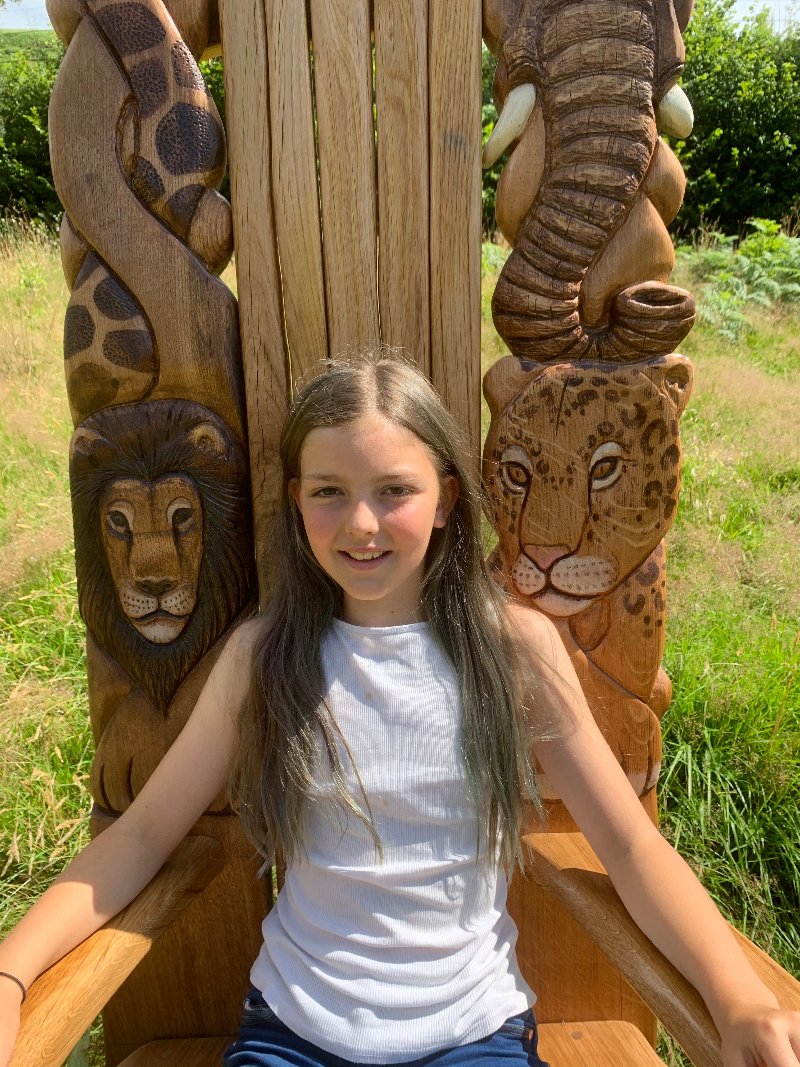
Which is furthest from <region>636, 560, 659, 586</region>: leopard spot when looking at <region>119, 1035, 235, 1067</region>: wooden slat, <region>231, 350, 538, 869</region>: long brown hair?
<region>119, 1035, 235, 1067</region>: wooden slat

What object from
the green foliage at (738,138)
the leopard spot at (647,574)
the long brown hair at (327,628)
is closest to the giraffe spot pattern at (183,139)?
the long brown hair at (327,628)

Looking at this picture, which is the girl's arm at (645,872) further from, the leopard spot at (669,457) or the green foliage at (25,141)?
the green foliage at (25,141)

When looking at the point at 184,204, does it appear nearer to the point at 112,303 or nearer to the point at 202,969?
the point at 112,303

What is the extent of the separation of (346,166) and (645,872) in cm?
132

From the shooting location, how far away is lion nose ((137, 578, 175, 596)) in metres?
1.55

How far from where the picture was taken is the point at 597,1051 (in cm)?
160

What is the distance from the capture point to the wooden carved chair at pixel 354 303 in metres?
1.45

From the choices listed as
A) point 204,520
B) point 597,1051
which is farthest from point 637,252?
point 597,1051

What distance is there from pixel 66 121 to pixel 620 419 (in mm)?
1100

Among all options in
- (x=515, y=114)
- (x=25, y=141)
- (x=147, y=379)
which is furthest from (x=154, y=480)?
(x=25, y=141)

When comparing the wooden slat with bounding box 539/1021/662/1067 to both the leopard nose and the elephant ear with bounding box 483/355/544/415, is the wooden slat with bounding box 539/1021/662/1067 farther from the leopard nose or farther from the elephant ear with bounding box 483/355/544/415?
the elephant ear with bounding box 483/355/544/415

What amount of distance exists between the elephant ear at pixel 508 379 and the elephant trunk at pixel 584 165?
0.05 metres

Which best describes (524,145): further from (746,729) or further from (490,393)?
(746,729)

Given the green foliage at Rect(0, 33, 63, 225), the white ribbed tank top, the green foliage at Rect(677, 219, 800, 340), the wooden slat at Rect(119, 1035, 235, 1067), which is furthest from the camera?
the green foliage at Rect(0, 33, 63, 225)
